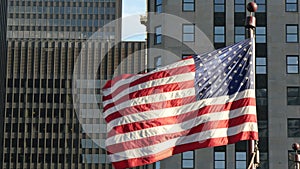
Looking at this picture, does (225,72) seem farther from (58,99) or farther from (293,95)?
(58,99)

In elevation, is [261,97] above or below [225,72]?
below

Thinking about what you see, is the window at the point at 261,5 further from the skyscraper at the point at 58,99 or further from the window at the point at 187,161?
the skyscraper at the point at 58,99

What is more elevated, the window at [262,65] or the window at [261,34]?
the window at [261,34]

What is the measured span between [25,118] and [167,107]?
14040cm

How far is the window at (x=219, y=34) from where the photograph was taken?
74.6 m

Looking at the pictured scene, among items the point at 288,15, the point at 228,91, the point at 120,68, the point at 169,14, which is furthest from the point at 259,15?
the point at 120,68

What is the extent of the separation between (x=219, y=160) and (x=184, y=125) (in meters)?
53.4

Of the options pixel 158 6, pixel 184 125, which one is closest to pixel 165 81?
pixel 184 125

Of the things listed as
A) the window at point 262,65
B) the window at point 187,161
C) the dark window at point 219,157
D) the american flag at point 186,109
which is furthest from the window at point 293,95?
the american flag at point 186,109

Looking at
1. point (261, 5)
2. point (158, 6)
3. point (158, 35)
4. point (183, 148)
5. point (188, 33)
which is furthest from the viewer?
point (158, 6)

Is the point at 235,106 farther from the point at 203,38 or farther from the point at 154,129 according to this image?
the point at 203,38

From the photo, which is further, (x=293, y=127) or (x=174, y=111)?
(x=293, y=127)

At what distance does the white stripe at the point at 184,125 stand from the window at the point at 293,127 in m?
54.2

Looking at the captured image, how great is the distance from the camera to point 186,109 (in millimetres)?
18234
